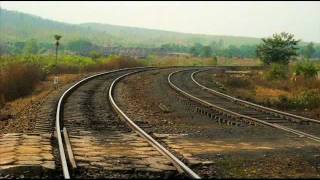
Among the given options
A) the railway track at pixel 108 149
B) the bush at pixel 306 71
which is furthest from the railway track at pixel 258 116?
the bush at pixel 306 71

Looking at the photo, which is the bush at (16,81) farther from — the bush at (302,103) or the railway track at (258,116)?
the bush at (302,103)

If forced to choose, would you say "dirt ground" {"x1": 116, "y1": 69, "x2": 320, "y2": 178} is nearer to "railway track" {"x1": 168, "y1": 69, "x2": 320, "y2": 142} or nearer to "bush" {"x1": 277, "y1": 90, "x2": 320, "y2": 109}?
"railway track" {"x1": 168, "y1": 69, "x2": 320, "y2": 142}

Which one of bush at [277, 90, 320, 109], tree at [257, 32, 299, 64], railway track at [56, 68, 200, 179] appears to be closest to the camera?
railway track at [56, 68, 200, 179]

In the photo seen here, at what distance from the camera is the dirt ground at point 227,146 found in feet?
30.4

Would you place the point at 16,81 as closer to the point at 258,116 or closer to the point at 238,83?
the point at 238,83

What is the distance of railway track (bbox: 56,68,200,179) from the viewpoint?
8.95m

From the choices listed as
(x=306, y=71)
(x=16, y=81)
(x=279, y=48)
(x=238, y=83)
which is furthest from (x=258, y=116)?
(x=279, y=48)

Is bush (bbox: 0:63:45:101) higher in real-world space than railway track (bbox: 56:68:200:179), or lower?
lower

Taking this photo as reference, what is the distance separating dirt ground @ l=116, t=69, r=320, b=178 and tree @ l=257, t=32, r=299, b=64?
3909cm

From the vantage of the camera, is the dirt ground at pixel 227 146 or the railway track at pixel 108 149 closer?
the railway track at pixel 108 149

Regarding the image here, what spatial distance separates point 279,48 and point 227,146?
47.5 meters

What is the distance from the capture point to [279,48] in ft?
189

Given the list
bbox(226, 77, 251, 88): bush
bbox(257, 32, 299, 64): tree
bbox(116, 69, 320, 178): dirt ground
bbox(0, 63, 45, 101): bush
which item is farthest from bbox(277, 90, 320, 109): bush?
bbox(257, 32, 299, 64): tree

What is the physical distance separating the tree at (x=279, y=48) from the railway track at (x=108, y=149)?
135ft
